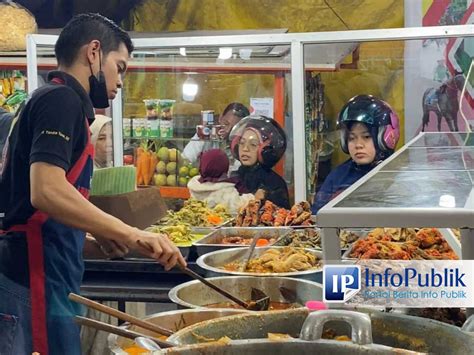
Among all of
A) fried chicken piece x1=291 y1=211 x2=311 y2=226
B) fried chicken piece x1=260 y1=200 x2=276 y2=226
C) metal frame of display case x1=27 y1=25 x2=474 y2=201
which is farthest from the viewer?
metal frame of display case x1=27 y1=25 x2=474 y2=201

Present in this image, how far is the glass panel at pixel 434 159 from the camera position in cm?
220

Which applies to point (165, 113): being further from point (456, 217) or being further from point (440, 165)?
point (456, 217)

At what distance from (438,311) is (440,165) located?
63 centimetres

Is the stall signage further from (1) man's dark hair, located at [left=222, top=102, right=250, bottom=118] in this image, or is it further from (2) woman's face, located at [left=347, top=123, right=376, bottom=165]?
(1) man's dark hair, located at [left=222, top=102, right=250, bottom=118]

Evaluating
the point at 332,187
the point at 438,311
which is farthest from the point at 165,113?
the point at 438,311

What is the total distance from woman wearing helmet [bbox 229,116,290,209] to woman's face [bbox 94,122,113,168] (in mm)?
796

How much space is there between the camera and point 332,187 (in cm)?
454

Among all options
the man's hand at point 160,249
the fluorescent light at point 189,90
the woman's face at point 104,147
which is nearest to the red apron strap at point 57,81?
the man's hand at point 160,249

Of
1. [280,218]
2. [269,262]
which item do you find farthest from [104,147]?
[269,262]

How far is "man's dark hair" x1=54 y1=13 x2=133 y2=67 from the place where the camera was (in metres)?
3.01

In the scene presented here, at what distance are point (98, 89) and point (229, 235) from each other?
4.04ft

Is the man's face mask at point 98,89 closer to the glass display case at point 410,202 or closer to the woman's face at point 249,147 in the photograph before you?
the glass display case at point 410,202

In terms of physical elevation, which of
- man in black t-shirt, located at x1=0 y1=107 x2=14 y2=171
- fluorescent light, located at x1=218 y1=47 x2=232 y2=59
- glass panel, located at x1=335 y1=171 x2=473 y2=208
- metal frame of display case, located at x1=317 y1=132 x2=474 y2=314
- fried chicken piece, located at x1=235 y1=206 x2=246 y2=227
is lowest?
fried chicken piece, located at x1=235 y1=206 x2=246 y2=227

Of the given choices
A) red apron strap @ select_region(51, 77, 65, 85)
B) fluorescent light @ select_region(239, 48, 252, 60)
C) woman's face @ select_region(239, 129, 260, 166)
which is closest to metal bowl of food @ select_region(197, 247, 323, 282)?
red apron strap @ select_region(51, 77, 65, 85)
